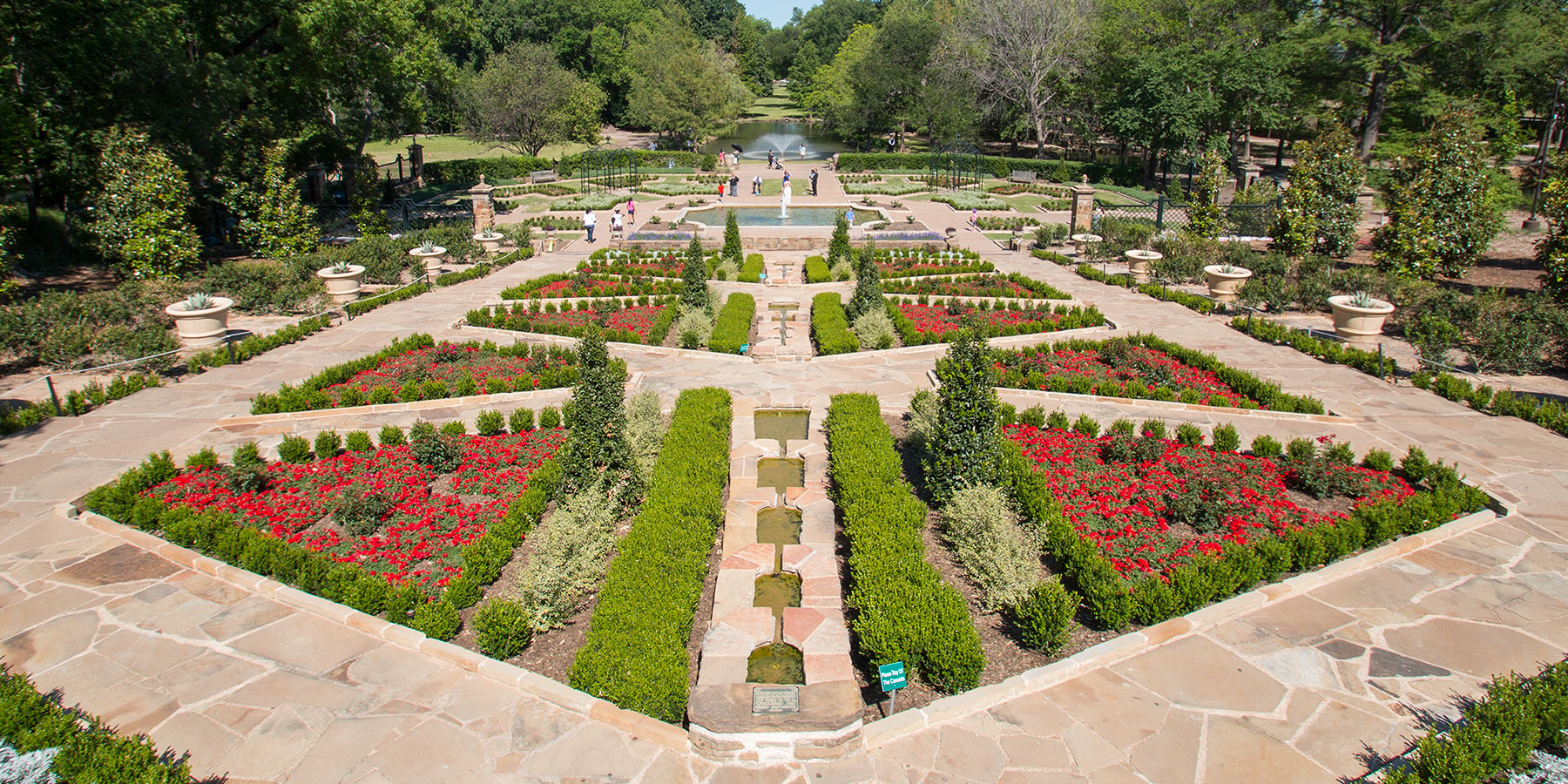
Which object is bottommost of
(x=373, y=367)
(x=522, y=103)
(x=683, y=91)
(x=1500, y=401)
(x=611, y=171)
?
(x=373, y=367)

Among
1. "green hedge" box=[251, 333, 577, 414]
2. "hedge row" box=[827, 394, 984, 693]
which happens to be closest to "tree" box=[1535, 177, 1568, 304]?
"hedge row" box=[827, 394, 984, 693]

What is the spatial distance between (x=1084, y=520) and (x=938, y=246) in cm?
1957

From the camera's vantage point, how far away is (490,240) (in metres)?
28.0

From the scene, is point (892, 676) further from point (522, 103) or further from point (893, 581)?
point (522, 103)

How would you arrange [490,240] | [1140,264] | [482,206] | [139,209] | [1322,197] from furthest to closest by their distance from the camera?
[482,206] < [490,240] < [1140,264] < [1322,197] < [139,209]

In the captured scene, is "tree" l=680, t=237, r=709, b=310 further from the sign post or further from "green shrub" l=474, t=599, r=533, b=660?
the sign post

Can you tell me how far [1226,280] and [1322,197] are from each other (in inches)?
201

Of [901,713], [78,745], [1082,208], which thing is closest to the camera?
[78,745]

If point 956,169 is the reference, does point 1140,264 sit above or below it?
below

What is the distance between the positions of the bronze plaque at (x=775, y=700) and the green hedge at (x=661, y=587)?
673 millimetres

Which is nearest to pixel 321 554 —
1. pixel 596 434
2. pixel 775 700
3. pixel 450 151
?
pixel 596 434

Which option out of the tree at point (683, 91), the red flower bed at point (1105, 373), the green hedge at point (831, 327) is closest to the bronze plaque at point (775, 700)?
the red flower bed at point (1105, 373)

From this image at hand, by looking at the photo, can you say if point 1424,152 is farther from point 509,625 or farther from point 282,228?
point 282,228

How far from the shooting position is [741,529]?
10422 mm
